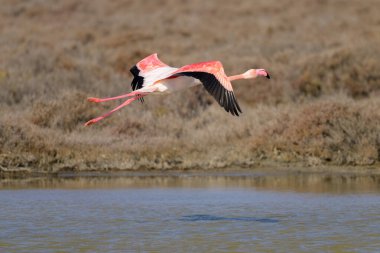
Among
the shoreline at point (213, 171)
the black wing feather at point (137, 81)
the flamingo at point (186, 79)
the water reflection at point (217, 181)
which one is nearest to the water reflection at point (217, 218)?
the flamingo at point (186, 79)

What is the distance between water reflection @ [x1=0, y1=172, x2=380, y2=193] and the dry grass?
0.65m

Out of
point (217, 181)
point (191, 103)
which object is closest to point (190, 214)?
point (217, 181)

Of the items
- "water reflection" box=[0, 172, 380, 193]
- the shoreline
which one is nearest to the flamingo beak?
"water reflection" box=[0, 172, 380, 193]

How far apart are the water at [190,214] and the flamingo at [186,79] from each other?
4.31 ft

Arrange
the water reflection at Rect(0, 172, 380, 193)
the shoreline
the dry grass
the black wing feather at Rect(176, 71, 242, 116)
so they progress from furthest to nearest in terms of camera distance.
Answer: the dry grass
the shoreline
the water reflection at Rect(0, 172, 380, 193)
the black wing feather at Rect(176, 71, 242, 116)

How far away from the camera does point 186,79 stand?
1106 cm

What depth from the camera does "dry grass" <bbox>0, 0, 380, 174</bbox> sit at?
16.9 meters

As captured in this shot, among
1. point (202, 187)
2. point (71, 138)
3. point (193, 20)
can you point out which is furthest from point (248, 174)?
point (193, 20)

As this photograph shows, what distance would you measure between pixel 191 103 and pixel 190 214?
1094 cm

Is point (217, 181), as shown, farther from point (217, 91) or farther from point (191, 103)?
point (191, 103)

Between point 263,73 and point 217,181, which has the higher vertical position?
point 263,73

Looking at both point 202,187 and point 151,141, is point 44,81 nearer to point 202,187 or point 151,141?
point 151,141

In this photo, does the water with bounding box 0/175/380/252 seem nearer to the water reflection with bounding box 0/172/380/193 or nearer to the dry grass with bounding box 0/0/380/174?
the water reflection with bounding box 0/172/380/193

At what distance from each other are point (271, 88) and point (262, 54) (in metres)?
6.90
